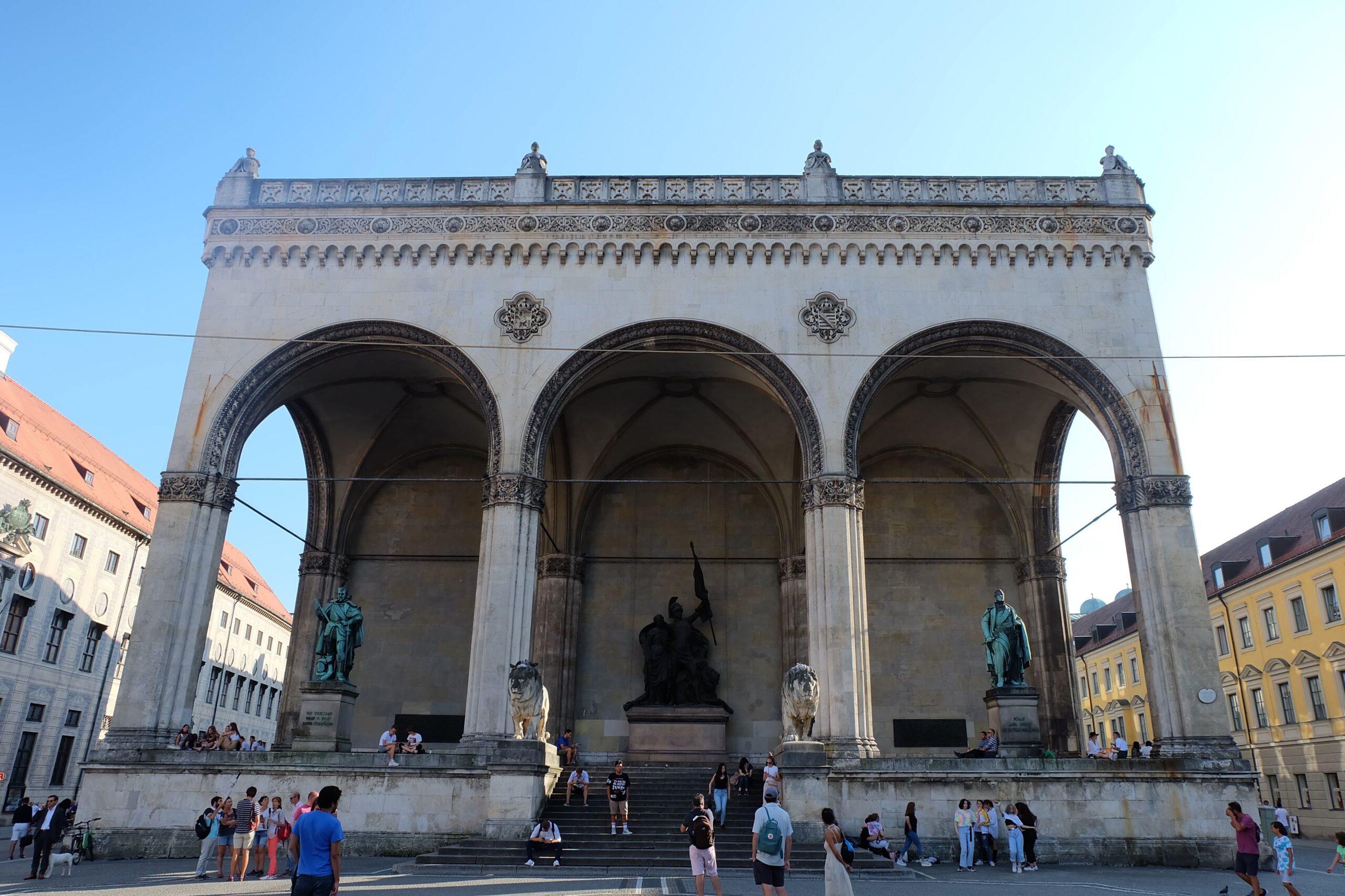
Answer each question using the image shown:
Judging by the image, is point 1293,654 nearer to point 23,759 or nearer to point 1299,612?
point 1299,612

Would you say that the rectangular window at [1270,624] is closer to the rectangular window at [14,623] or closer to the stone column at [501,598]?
the stone column at [501,598]

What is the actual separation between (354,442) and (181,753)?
9.51m

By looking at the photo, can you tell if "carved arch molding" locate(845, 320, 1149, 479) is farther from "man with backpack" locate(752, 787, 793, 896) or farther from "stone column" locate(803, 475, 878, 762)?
"man with backpack" locate(752, 787, 793, 896)

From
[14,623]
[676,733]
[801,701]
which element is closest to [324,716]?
[676,733]

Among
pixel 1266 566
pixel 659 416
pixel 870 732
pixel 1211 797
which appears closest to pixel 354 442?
pixel 659 416

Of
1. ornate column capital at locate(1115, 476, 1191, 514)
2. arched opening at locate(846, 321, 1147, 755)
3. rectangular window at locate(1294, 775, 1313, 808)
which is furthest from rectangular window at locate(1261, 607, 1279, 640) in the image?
ornate column capital at locate(1115, 476, 1191, 514)

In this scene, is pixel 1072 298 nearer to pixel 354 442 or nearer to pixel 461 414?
pixel 461 414

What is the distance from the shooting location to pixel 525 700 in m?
15.7

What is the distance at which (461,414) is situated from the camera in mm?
24203

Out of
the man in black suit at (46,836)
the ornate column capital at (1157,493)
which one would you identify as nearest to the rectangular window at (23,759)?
the man in black suit at (46,836)

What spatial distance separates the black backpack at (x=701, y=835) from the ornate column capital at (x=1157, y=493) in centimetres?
1224

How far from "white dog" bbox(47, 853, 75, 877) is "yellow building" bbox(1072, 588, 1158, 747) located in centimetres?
3995

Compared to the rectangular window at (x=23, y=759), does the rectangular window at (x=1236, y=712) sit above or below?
above

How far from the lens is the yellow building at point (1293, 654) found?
101 feet
